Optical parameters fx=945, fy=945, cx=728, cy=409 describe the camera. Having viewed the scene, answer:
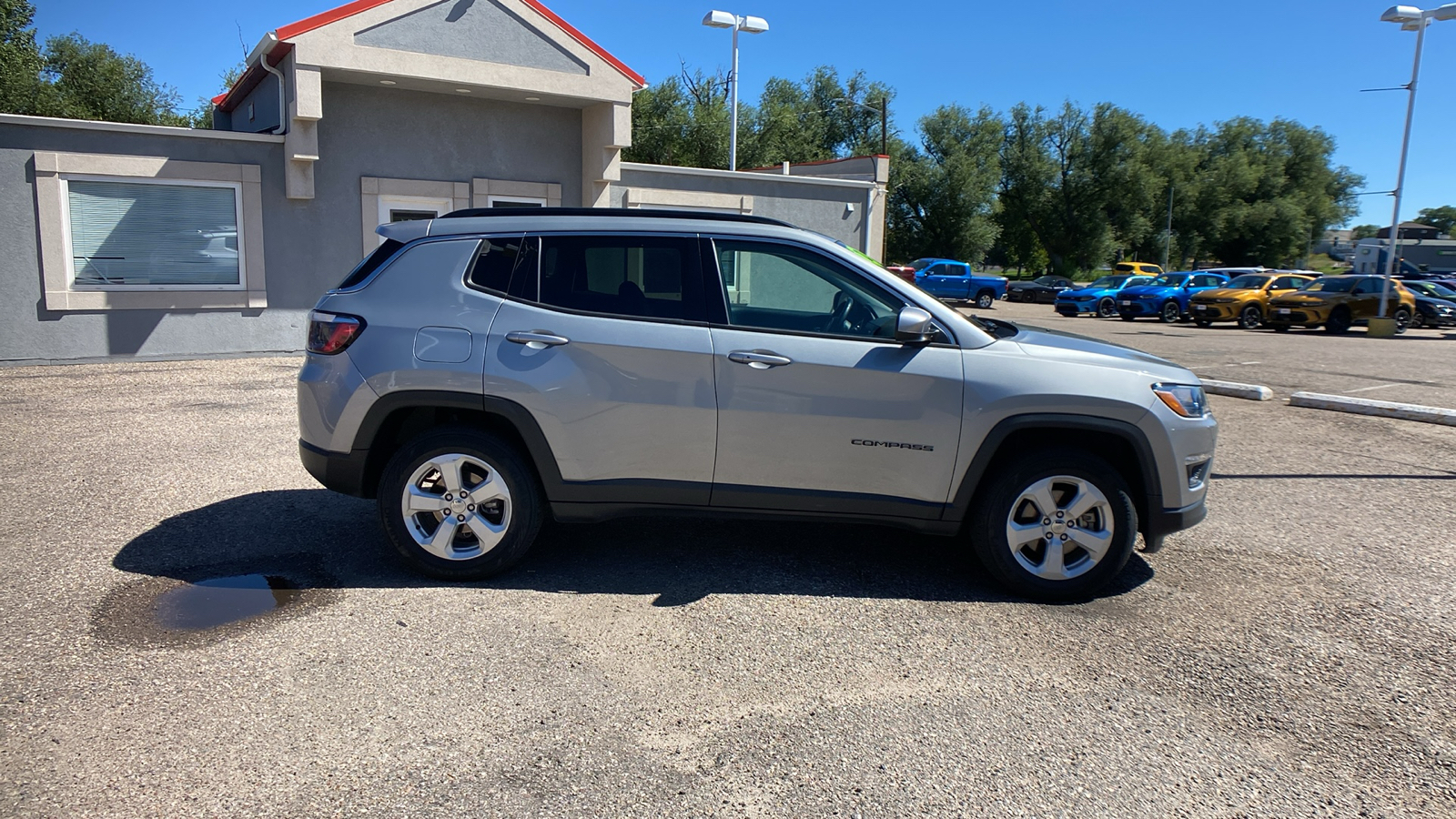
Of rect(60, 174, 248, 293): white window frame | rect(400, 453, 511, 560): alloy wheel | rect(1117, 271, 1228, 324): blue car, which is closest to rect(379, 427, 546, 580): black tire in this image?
rect(400, 453, 511, 560): alloy wheel

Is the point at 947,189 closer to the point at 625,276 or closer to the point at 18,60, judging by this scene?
the point at 18,60

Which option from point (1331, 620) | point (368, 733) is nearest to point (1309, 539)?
point (1331, 620)

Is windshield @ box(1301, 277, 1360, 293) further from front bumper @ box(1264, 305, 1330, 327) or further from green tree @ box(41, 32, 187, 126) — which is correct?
green tree @ box(41, 32, 187, 126)

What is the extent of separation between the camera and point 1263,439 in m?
9.09

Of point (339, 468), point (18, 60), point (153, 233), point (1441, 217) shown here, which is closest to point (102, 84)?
point (18, 60)

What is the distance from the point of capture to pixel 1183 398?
467 centimetres

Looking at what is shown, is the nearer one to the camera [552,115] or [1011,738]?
[1011,738]

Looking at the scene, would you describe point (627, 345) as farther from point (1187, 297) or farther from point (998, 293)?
point (998, 293)

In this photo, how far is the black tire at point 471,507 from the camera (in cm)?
458

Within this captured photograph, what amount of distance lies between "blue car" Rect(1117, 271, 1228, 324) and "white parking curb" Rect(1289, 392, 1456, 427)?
1969cm

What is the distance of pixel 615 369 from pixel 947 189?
52.4 meters

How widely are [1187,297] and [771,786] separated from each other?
31016 mm

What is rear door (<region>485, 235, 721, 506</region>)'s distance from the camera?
4516 millimetres

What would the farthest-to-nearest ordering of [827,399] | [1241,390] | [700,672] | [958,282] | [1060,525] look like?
[958,282] < [1241,390] < [1060,525] < [827,399] < [700,672]
